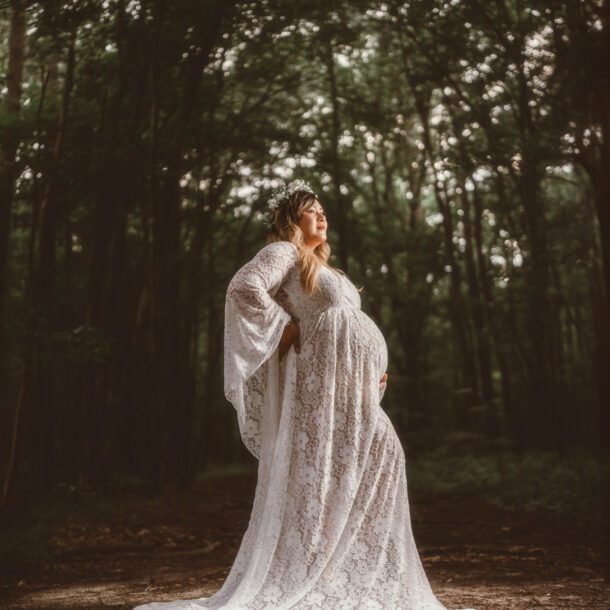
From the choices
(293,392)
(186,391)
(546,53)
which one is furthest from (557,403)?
(293,392)

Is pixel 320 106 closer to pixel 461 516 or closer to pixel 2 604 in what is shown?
pixel 461 516

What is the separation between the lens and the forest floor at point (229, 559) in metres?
4.62

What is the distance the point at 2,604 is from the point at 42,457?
746 centimetres

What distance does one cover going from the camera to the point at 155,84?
35.2ft

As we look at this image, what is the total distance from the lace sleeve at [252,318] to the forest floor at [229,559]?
1.73 metres

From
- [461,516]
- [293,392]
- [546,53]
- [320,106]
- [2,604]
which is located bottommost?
[461,516]

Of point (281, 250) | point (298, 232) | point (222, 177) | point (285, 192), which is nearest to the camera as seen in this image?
point (281, 250)

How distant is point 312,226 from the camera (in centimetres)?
424

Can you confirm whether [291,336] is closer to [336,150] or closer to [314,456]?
[314,456]

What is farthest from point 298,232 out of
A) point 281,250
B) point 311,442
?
point 311,442

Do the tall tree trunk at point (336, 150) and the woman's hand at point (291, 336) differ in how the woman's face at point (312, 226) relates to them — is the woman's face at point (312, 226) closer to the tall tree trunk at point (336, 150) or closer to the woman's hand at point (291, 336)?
the woman's hand at point (291, 336)

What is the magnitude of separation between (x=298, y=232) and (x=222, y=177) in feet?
33.6

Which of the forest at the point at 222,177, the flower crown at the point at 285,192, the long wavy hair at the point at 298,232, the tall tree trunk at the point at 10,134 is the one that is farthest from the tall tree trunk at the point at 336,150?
the long wavy hair at the point at 298,232

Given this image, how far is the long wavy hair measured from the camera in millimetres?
4055
